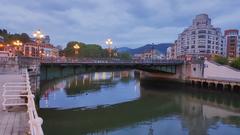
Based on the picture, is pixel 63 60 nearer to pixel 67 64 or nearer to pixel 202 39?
pixel 67 64

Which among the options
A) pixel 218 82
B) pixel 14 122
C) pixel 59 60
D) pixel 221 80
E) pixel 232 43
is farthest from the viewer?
pixel 232 43

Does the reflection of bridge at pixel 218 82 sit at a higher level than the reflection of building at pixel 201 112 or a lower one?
higher

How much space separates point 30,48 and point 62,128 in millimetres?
121253

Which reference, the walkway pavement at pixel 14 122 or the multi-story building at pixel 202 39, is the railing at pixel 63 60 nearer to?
the walkway pavement at pixel 14 122

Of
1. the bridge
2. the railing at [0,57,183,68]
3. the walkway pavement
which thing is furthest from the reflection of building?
the walkway pavement

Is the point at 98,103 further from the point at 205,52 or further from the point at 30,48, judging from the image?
the point at 205,52

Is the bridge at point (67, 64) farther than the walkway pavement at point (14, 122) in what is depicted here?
Yes

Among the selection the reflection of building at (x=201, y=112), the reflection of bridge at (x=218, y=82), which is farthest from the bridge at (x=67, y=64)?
the reflection of building at (x=201, y=112)

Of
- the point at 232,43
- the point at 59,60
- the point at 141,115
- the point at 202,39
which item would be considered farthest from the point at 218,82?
the point at 232,43

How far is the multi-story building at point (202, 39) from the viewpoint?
482 ft

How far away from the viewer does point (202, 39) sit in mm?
146625

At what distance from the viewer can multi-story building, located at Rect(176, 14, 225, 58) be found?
482 feet

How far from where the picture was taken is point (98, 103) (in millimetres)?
40312

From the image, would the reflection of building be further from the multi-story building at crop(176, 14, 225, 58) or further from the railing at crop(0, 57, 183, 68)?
the multi-story building at crop(176, 14, 225, 58)
